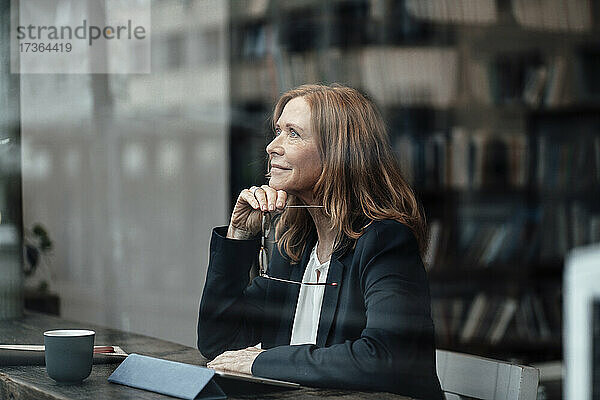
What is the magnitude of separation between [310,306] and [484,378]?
265 millimetres

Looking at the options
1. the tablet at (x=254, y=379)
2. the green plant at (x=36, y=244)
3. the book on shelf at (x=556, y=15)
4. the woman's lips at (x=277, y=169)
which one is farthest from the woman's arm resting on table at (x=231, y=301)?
the book on shelf at (x=556, y=15)

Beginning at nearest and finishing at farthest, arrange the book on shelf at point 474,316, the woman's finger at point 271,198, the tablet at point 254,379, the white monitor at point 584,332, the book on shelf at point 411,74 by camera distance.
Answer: the white monitor at point 584,332
the tablet at point 254,379
the woman's finger at point 271,198
the book on shelf at point 411,74
the book on shelf at point 474,316

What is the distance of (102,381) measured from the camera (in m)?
1.17

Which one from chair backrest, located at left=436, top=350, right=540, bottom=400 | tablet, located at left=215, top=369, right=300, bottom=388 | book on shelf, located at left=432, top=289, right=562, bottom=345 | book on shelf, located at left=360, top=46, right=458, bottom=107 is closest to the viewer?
tablet, located at left=215, top=369, right=300, bottom=388

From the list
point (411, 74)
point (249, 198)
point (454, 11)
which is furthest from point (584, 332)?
point (454, 11)

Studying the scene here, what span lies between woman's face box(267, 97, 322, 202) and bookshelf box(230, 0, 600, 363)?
6 centimetres

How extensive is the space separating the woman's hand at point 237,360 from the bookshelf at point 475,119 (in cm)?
26

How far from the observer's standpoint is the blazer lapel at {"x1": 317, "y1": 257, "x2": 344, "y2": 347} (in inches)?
50.7

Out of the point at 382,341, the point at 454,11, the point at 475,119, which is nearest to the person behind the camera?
the point at 382,341

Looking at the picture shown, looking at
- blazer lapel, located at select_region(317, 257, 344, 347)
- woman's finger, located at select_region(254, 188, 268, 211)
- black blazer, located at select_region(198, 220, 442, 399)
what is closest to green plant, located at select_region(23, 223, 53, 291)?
black blazer, located at select_region(198, 220, 442, 399)

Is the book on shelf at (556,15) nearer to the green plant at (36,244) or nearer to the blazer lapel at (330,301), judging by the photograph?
the blazer lapel at (330,301)

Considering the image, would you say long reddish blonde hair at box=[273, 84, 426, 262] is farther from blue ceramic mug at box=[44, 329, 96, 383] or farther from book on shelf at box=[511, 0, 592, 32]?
book on shelf at box=[511, 0, 592, 32]

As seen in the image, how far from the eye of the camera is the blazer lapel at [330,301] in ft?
4.22

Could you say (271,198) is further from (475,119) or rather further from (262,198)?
(475,119)
